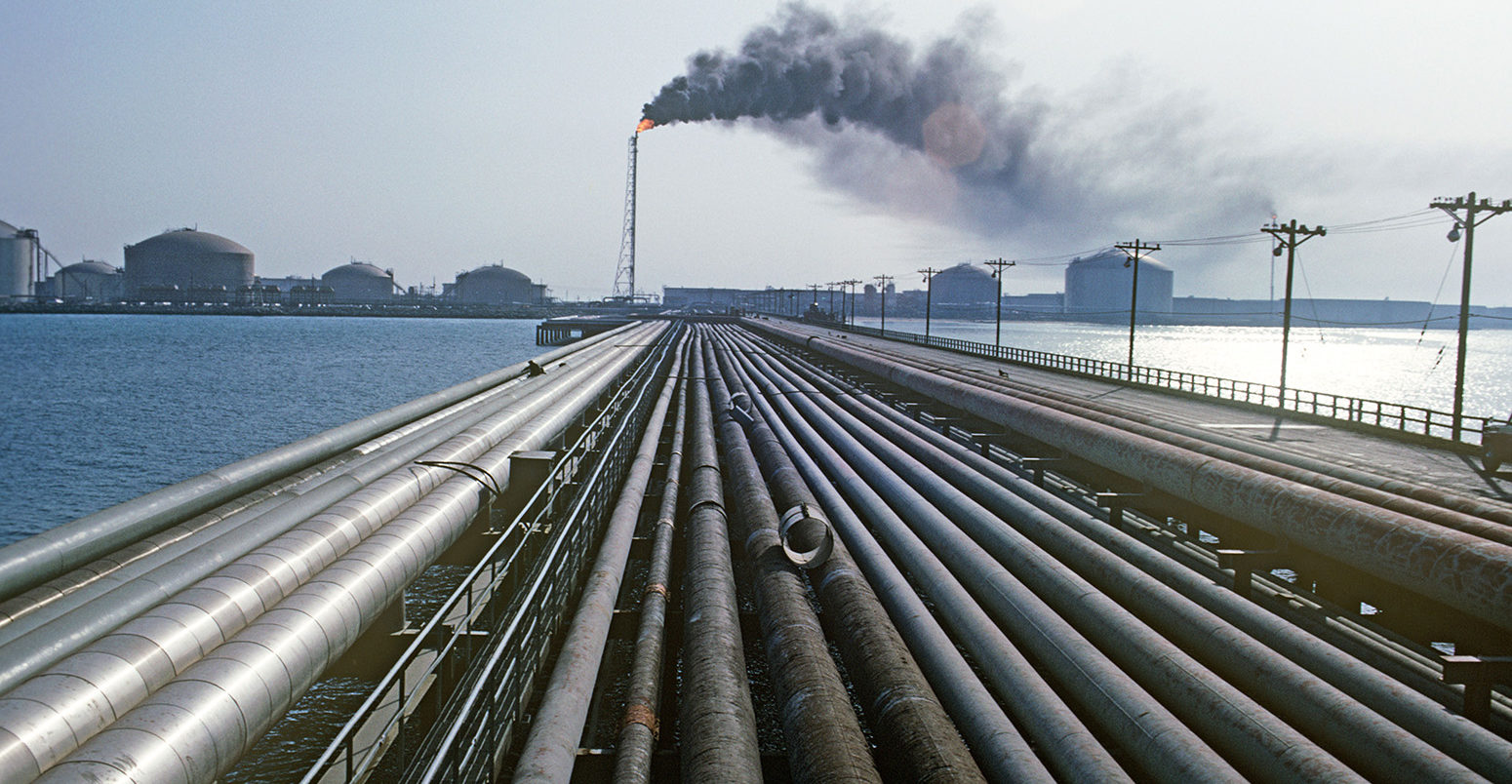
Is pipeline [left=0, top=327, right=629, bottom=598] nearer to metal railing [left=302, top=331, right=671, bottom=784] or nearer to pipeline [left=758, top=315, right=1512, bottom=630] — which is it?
metal railing [left=302, top=331, right=671, bottom=784]

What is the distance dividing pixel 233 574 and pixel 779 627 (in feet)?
18.8

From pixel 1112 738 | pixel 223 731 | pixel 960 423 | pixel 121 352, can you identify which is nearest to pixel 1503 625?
pixel 1112 738

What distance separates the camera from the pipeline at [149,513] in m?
10.5

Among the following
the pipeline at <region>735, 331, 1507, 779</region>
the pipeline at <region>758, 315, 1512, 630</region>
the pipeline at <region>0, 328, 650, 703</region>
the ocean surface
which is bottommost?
the ocean surface

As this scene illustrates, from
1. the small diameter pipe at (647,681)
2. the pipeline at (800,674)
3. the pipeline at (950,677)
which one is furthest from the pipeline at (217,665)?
the pipeline at (950,677)

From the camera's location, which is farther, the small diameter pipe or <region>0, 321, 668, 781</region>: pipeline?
the small diameter pipe

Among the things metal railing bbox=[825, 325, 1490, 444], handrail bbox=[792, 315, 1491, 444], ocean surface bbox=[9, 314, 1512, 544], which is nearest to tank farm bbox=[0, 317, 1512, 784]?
metal railing bbox=[825, 325, 1490, 444]

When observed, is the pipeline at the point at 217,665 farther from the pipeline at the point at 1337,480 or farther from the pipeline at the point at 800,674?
the pipeline at the point at 1337,480

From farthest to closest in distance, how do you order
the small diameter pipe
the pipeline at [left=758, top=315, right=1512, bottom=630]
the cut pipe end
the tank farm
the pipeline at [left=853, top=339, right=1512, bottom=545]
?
the cut pipe end
the pipeline at [left=853, top=339, right=1512, bottom=545]
the pipeline at [left=758, top=315, right=1512, bottom=630]
the small diameter pipe
the tank farm

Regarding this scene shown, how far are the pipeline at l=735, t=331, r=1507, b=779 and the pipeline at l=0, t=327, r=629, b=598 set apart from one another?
41.2ft

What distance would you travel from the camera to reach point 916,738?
7.41 meters

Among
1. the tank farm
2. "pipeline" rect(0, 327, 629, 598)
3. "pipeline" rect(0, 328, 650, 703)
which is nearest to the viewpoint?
the tank farm

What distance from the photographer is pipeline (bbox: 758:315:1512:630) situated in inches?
370

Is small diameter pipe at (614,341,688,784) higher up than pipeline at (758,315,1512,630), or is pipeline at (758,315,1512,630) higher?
pipeline at (758,315,1512,630)
